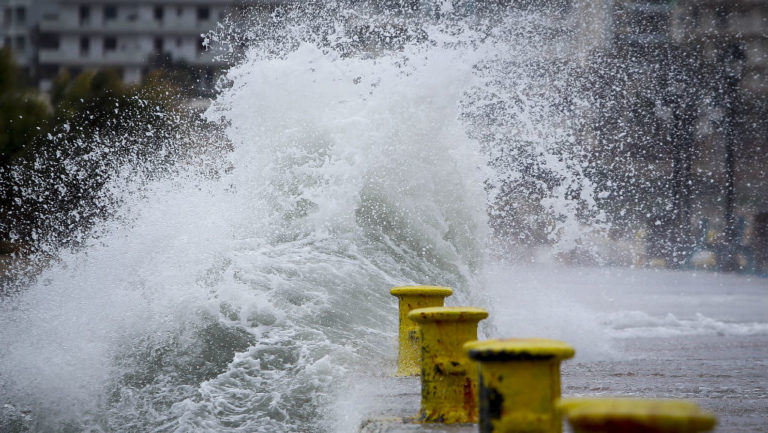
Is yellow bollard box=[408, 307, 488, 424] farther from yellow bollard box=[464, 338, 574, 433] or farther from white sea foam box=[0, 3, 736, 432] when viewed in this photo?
yellow bollard box=[464, 338, 574, 433]

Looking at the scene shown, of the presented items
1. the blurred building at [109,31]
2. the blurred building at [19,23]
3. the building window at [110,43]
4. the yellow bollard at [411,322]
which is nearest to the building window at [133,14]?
the blurred building at [109,31]

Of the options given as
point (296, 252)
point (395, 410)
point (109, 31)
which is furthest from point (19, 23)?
point (395, 410)

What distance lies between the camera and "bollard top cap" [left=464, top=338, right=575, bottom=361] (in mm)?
2293

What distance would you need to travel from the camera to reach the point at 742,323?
962cm

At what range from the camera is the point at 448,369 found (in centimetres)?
329

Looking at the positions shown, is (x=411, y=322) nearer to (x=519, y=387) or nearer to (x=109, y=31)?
(x=519, y=387)

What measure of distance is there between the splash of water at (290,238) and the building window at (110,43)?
4873cm

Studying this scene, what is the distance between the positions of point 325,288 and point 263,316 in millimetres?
851

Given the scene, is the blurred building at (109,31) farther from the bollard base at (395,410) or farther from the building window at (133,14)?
the bollard base at (395,410)

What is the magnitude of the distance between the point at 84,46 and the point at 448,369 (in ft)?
189

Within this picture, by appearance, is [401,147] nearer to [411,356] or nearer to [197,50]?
[411,356]

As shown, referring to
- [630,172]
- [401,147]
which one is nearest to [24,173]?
[401,147]

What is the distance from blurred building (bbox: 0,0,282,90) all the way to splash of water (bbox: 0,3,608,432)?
43370 mm

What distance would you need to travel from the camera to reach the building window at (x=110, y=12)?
54.9m
